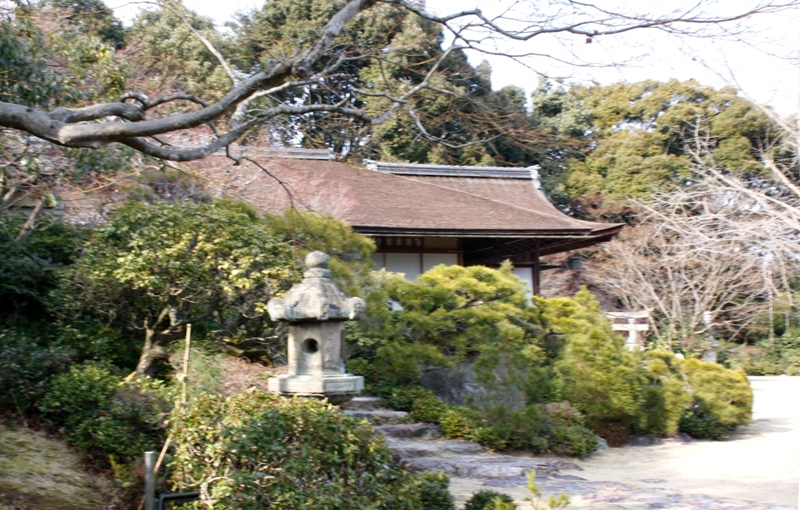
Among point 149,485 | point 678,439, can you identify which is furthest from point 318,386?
point 678,439

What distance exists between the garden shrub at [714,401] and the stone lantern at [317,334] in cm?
726

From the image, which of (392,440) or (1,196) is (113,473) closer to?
(392,440)

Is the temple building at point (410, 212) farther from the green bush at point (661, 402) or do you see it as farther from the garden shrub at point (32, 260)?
the green bush at point (661, 402)

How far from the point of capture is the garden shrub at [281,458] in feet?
15.0

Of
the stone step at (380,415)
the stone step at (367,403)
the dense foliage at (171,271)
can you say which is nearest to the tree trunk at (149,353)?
the dense foliage at (171,271)

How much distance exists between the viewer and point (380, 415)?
8.87 metres

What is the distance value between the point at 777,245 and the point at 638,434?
4486 mm

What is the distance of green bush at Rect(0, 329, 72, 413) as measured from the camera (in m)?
6.58

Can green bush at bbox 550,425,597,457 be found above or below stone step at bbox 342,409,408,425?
below

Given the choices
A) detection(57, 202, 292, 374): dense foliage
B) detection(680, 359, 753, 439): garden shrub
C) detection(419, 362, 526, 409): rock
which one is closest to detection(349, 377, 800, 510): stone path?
detection(680, 359, 753, 439): garden shrub

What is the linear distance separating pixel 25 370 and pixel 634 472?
21.6 feet

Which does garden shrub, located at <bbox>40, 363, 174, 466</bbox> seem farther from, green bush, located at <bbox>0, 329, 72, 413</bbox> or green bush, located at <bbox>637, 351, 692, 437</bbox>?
green bush, located at <bbox>637, 351, 692, 437</bbox>

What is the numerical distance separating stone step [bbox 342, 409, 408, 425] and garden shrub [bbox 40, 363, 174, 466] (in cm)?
273

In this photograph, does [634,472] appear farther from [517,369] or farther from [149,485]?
[149,485]
